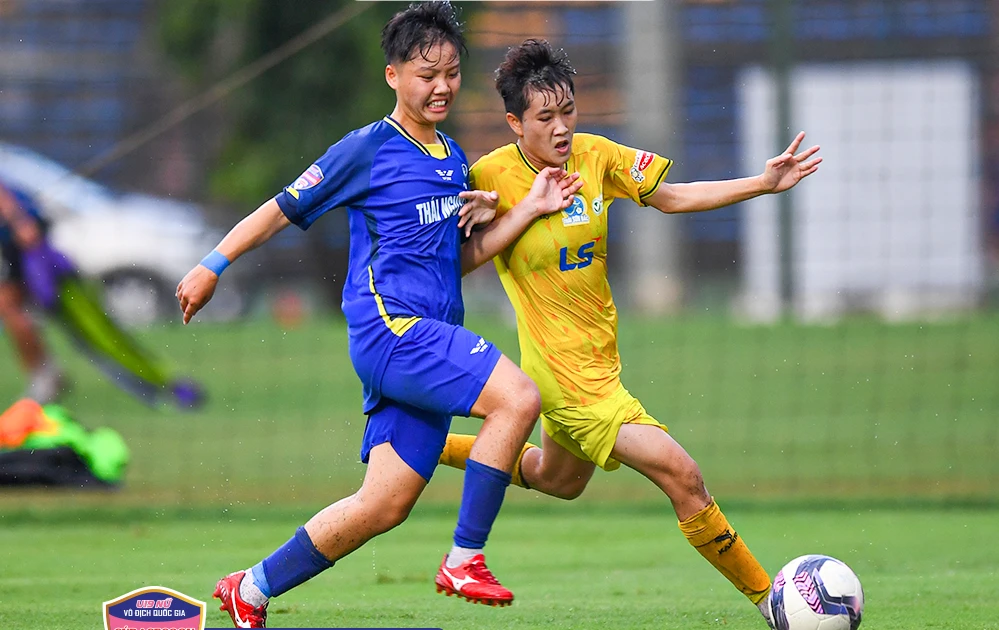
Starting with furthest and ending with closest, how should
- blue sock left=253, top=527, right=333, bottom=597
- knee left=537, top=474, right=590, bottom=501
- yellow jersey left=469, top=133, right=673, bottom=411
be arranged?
knee left=537, top=474, right=590, bottom=501, yellow jersey left=469, top=133, right=673, bottom=411, blue sock left=253, top=527, right=333, bottom=597

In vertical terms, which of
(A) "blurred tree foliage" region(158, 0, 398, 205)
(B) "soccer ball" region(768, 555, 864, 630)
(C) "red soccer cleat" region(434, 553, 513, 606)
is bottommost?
(B) "soccer ball" region(768, 555, 864, 630)

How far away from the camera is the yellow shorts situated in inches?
197

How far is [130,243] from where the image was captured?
1966 centimetres

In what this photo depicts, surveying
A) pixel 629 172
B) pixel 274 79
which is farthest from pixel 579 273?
pixel 274 79

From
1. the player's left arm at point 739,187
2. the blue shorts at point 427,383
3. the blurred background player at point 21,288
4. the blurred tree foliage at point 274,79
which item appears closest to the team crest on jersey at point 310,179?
the blue shorts at point 427,383

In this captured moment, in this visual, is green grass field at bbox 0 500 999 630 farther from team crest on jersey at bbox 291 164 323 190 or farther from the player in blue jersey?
team crest on jersey at bbox 291 164 323 190

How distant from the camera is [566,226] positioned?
5.12m

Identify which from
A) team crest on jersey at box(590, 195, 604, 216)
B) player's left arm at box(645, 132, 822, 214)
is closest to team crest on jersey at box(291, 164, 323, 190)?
team crest on jersey at box(590, 195, 604, 216)

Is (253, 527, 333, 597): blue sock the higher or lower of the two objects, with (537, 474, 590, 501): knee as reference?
lower

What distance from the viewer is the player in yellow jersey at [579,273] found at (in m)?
4.98

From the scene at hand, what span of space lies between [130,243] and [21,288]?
709 centimetres

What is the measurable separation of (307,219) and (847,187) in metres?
13.7

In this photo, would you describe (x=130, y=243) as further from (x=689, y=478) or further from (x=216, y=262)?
(x=689, y=478)

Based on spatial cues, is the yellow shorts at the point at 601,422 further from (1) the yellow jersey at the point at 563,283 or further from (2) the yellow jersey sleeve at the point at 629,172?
(2) the yellow jersey sleeve at the point at 629,172
